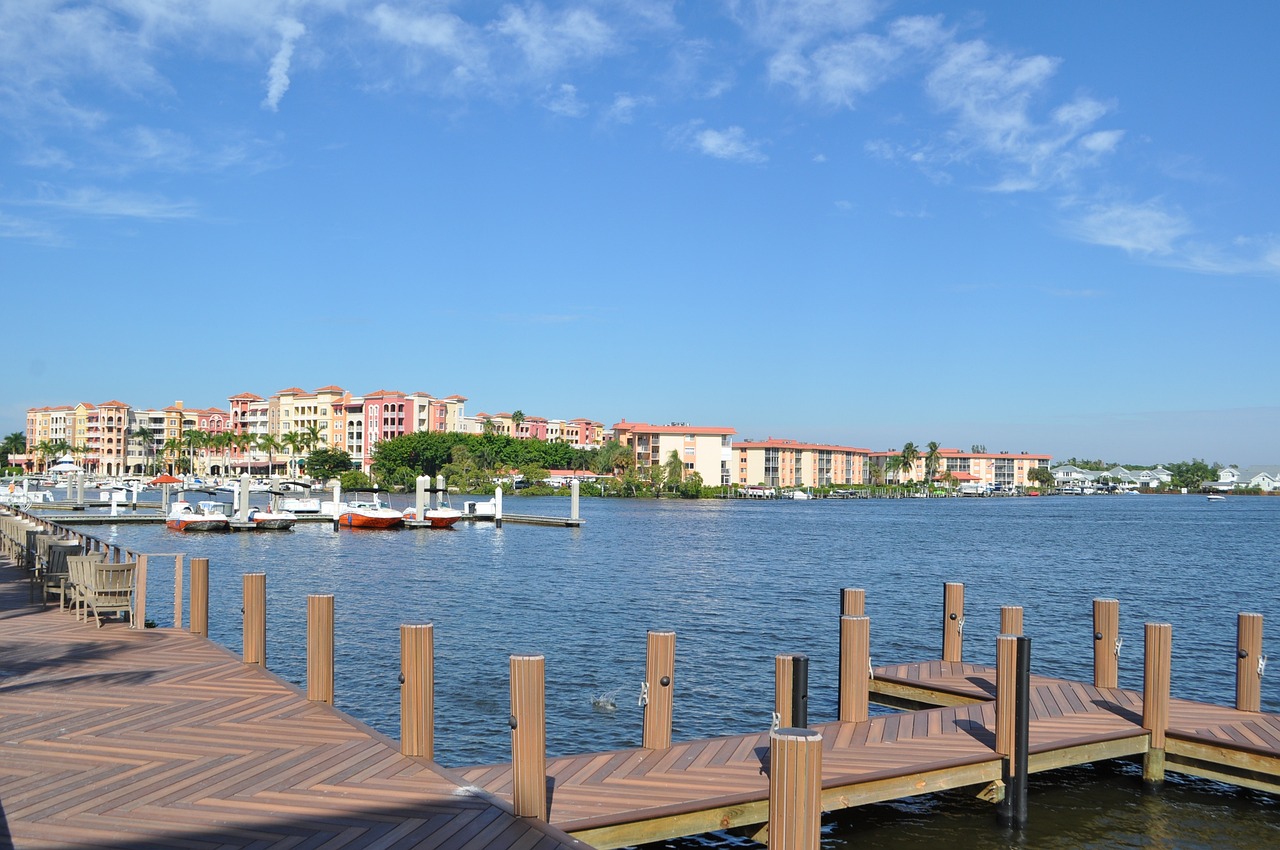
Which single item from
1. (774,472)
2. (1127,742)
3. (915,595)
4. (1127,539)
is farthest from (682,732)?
(774,472)

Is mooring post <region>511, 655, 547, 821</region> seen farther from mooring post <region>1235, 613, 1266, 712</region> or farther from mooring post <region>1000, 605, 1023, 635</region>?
mooring post <region>1235, 613, 1266, 712</region>

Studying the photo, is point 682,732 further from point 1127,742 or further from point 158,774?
point 158,774

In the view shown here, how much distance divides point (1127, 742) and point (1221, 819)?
1.38 m

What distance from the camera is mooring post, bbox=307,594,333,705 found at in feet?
33.8

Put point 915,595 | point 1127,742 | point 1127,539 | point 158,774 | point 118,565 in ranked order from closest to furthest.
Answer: point 158,774, point 1127,742, point 118,565, point 915,595, point 1127,539

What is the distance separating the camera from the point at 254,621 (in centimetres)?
1255

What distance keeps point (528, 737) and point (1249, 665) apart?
9665 mm

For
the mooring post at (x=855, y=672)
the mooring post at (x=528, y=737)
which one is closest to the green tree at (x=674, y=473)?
the mooring post at (x=855, y=672)

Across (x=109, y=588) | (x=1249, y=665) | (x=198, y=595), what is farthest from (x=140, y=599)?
(x=1249, y=665)


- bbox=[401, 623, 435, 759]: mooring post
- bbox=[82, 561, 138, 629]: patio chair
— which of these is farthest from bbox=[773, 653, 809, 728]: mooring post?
bbox=[82, 561, 138, 629]: patio chair

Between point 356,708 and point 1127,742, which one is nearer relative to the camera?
point 1127,742

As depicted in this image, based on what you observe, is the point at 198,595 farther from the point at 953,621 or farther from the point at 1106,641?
the point at 1106,641

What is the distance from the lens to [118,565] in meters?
14.8

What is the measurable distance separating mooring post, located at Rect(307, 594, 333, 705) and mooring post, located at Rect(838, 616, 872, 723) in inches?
216
